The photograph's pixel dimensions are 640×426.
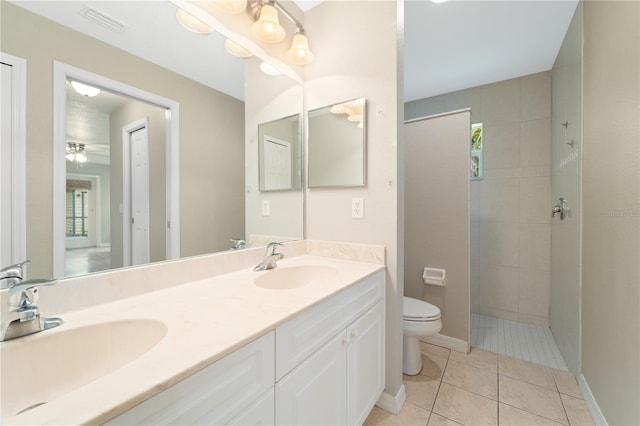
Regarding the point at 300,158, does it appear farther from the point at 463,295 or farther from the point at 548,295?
the point at 548,295

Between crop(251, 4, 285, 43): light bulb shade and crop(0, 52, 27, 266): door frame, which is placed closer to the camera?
crop(0, 52, 27, 266): door frame

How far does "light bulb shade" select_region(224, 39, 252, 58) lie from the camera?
51.1 inches

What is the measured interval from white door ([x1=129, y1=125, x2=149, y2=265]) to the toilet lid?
160 centimetres

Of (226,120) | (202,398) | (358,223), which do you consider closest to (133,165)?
(226,120)

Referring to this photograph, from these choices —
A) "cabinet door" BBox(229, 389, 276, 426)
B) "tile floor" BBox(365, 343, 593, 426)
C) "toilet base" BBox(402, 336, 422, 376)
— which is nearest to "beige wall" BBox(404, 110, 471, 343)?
"tile floor" BBox(365, 343, 593, 426)

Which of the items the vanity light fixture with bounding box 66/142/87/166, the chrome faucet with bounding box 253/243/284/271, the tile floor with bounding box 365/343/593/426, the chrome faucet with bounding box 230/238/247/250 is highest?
the vanity light fixture with bounding box 66/142/87/166

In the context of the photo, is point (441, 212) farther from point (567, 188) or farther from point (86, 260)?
point (86, 260)

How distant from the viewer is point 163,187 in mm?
1065

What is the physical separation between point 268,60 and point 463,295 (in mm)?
2233

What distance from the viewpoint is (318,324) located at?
90cm

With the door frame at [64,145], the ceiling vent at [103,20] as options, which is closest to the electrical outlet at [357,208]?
the door frame at [64,145]

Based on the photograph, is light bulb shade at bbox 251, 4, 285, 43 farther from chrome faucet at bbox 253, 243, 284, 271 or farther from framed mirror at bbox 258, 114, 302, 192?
chrome faucet at bbox 253, 243, 284, 271

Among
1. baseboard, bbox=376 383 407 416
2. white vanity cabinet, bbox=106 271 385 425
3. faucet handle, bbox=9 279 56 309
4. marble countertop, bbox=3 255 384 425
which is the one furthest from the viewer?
baseboard, bbox=376 383 407 416

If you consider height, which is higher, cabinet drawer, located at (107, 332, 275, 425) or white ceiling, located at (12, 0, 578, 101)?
white ceiling, located at (12, 0, 578, 101)
